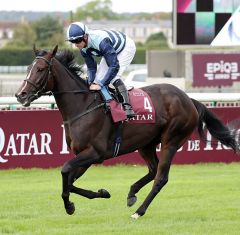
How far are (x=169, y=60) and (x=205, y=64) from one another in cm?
389

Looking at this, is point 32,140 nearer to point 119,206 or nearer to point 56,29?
Answer: point 119,206

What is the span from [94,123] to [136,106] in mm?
541

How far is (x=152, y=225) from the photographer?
7945 mm

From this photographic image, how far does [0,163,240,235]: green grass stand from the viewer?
7.77 meters

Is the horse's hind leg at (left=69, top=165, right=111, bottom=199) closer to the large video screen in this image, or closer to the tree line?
the large video screen

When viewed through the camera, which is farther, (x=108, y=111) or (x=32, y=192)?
(x=32, y=192)

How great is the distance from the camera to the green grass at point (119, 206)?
7.77 m

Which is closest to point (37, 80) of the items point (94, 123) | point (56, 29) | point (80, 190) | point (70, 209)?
point (94, 123)

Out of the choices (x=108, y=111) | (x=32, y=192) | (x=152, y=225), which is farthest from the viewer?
(x=32, y=192)

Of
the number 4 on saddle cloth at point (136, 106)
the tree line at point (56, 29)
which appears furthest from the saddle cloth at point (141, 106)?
the tree line at point (56, 29)

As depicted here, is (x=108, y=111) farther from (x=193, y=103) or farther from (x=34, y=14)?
(x=34, y=14)

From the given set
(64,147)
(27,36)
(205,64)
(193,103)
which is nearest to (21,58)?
(27,36)

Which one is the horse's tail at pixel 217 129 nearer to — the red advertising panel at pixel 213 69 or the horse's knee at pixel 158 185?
the horse's knee at pixel 158 185

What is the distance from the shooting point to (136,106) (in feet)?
29.0
